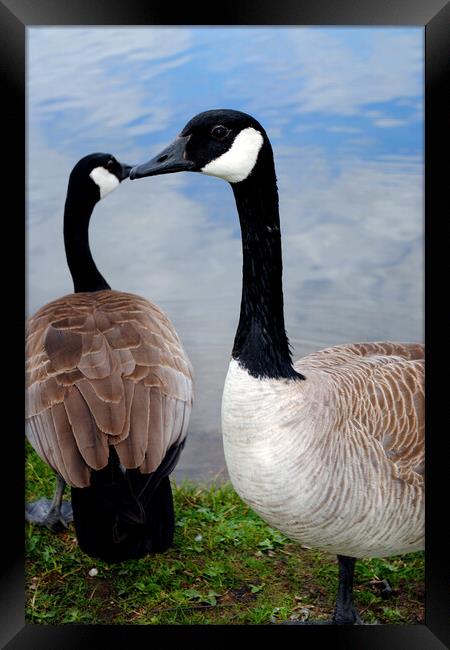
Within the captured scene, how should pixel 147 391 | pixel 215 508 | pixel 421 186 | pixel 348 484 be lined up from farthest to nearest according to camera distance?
1. pixel 215 508
2. pixel 421 186
3. pixel 147 391
4. pixel 348 484

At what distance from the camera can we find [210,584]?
10.4 ft

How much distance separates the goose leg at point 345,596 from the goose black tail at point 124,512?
708mm

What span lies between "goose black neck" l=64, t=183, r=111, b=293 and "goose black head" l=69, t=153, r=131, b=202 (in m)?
0.03

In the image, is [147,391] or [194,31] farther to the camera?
[194,31]

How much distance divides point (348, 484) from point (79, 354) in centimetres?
113

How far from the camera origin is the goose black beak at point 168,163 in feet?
8.54

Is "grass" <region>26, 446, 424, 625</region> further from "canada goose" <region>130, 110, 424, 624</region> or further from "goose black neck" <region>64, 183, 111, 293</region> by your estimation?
"goose black neck" <region>64, 183, 111, 293</region>

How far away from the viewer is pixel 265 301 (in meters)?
2.80

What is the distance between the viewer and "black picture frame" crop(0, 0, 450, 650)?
3.00m

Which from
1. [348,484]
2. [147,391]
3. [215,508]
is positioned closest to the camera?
[348,484]

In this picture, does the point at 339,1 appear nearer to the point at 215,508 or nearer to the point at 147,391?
the point at 147,391

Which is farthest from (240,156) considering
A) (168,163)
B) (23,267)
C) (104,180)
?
(23,267)

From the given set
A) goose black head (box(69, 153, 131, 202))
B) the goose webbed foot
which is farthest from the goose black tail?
goose black head (box(69, 153, 131, 202))

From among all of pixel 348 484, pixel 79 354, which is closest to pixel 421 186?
pixel 348 484
